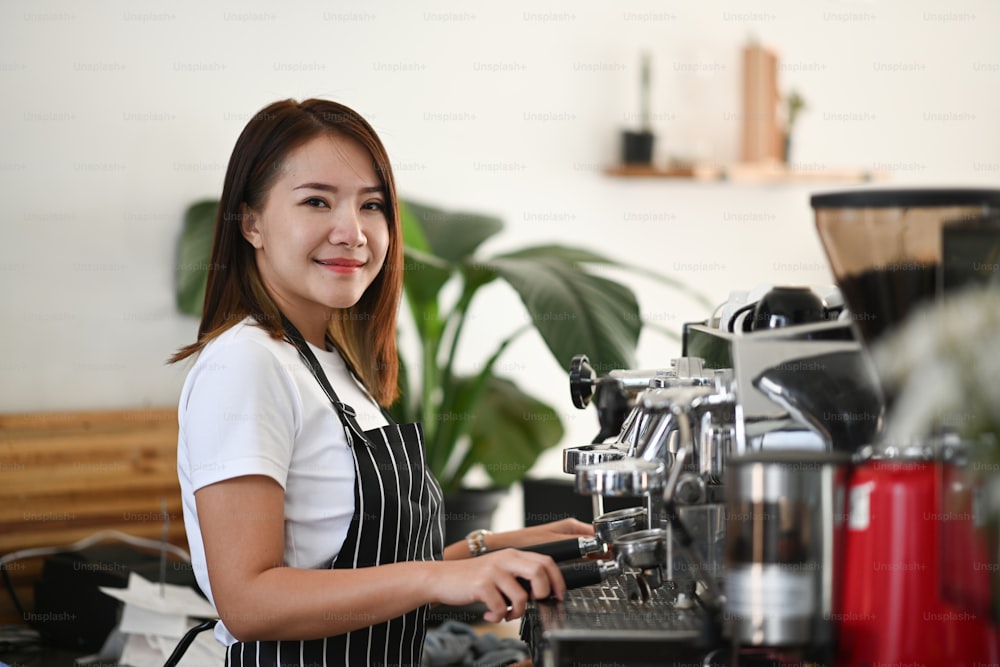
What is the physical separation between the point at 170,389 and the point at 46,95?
71 cm

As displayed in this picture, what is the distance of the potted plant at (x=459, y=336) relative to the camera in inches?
88.0

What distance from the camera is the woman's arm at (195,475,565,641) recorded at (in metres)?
1.02

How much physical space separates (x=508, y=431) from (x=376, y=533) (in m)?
1.41

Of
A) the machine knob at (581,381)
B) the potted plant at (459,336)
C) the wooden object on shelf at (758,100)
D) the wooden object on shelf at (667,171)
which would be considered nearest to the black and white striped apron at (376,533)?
the machine knob at (581,381)

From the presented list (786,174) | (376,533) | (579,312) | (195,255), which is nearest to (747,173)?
(786,174)

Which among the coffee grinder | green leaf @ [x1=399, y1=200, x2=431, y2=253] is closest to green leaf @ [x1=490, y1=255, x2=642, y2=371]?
green leaf @ [x1=399, y1=200, x2=431, y2=253]

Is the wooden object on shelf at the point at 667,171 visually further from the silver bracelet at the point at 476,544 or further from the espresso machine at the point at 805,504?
the espresso machine at the point at 805,504

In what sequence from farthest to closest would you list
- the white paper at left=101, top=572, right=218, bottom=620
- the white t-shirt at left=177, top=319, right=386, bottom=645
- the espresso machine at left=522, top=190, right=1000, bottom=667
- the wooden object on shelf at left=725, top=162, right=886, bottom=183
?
the wooden object on shelf at left=725, top=162, right=886, bottom=183, the white paper at left=101, top=572, right=218, bottom=620, the white t-shirt at left=177, top=319, right=386, bottom=645, the espresso machine at left=522, top=190, right=1000, bottom=667

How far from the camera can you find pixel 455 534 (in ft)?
8.19

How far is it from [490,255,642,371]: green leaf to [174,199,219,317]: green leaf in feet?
2.30

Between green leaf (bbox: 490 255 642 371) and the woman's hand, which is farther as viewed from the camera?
green leaf (bbox: 490 255 642 371)

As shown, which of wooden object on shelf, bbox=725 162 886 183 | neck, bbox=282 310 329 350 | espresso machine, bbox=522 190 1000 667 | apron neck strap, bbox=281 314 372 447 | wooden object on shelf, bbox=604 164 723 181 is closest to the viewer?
espresso machine, bbox=522 190 1000 667

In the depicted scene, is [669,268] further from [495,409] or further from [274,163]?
[274,163]

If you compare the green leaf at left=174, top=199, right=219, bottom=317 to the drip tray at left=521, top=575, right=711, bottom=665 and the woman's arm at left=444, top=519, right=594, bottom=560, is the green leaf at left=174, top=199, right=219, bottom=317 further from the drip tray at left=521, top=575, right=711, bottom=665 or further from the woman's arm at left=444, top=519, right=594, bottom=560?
the drip tray at left=521, top=575, right=711, bottom=665
